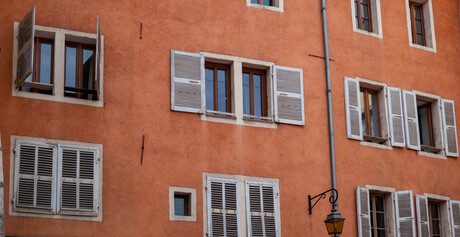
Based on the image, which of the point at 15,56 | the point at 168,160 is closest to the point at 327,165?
the point at 168,160

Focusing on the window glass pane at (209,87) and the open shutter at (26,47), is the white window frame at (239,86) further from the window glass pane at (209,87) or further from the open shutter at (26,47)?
the open shutter at (26,47)

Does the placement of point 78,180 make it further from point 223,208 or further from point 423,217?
point 423,217

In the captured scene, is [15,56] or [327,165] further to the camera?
[327,165]

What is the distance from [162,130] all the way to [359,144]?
4863 mm

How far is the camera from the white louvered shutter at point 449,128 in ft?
72.7

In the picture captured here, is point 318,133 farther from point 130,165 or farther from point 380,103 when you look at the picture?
point 130,165

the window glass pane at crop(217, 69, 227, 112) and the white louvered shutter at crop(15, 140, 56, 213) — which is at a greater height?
the window glass pane at crop(217, 69, 227, 112)

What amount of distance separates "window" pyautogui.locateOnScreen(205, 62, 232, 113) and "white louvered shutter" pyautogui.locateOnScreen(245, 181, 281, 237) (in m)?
1.75

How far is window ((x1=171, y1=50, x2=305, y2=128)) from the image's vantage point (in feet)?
61.4

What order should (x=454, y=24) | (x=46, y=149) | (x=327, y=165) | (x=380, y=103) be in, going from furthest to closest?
(x=454, y=24) < (x=380, y=103) < (x=327, y=165) < (x=46, y=149)

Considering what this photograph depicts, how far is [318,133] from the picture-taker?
2003 centimetres

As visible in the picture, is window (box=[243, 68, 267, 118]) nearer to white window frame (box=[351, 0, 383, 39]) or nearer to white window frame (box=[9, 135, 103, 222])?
white window frame (box=[351, 0, 383, 39])

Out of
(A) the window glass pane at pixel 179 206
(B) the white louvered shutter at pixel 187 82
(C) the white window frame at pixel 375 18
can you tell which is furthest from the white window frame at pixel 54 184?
(C) the white window frame at pixel 375 18

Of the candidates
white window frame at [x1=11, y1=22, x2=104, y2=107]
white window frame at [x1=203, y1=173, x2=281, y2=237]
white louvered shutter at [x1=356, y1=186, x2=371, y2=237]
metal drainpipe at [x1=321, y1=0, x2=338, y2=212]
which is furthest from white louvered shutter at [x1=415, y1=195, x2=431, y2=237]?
white window frame at [x1=11, y1=22, x2=104, y2=107]
